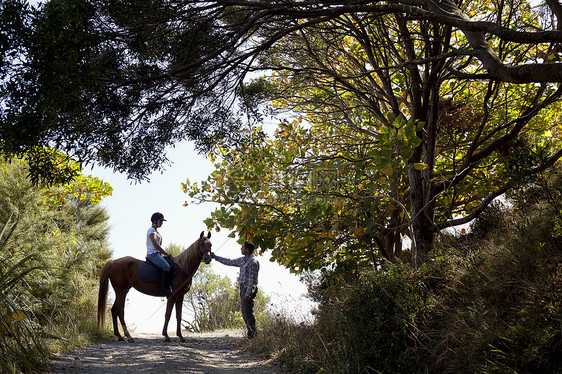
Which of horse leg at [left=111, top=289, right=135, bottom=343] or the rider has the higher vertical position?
the rider

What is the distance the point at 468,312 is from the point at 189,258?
7.76 metres

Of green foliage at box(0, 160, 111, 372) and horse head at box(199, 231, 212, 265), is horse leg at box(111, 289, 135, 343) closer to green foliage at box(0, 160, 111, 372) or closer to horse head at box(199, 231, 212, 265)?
green foliage at box(0, 160, 111, 372)

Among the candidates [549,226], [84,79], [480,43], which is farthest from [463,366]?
[84,79]

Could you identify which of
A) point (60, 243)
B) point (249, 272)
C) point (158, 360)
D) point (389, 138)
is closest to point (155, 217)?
point (249, 272)

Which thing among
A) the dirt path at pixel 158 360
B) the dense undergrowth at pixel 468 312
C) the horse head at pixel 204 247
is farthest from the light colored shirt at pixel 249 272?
the dense undergrowth at pixel 468 312

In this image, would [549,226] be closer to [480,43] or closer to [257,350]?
[480,43]

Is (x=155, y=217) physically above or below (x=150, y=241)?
above

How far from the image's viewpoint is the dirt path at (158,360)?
7.02 meters

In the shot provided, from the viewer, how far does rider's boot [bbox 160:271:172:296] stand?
11.1 metres

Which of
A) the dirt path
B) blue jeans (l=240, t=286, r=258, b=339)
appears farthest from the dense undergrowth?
blue jeans (l=240, t=286, r=258, b=339)

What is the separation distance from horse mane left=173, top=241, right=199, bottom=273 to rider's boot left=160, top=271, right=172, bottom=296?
413 mm

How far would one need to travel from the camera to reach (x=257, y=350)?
9.73 metres

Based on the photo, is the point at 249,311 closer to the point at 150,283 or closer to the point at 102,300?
the point at 150,283

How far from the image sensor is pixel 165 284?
11.1m
